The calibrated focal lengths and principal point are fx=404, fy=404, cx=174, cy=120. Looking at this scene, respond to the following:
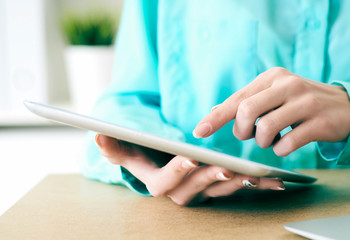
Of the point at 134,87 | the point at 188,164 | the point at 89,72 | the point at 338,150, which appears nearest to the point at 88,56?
the point at 89,72

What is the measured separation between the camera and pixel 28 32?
182cm

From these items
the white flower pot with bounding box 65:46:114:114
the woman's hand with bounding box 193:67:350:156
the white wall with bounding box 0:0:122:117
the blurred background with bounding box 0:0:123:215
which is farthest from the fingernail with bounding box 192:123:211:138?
the white wall with bounding box 0:0:122:117

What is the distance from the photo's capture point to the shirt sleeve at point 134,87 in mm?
559

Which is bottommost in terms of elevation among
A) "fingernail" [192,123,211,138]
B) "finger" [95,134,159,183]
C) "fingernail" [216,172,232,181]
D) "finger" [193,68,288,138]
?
"finger" [95,134,159,183]

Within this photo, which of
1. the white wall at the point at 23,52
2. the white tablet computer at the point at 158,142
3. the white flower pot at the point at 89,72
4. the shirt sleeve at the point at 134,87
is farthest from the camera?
the white wall at the point at 23,52

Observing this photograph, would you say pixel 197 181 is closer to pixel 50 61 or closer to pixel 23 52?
pixel 23 52

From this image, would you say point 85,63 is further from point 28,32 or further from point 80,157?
point 80,157

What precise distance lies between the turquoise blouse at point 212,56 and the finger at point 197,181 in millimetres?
213

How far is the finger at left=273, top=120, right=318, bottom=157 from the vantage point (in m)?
0.37

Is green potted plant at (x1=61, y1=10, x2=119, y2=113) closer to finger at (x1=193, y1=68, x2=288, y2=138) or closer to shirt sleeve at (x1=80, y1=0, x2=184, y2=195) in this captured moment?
shirt sleeve at (x1=80, y1=0, x2=184, y2=195)

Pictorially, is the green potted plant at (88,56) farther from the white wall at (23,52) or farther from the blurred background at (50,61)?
the white wall at (23,52)

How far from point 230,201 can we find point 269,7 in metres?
0.37

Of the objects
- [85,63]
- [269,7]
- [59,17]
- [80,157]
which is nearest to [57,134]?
[85,63]

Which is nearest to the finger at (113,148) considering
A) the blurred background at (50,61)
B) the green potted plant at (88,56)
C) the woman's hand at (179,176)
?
the woman's hand at (179,176)
